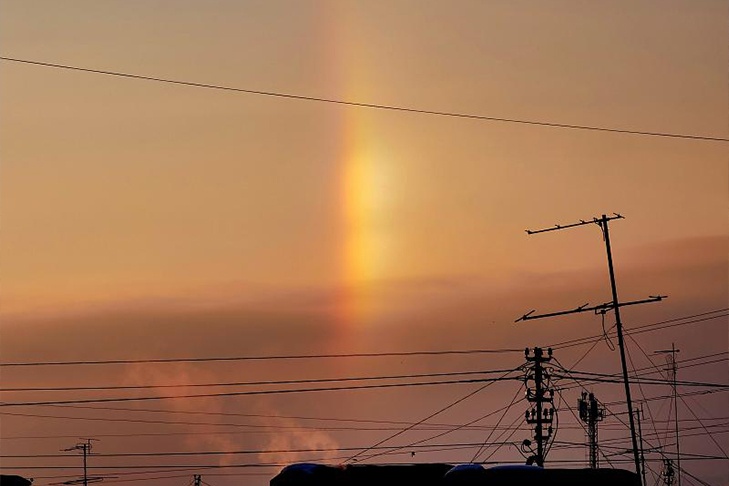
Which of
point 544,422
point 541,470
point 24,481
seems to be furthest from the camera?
point 544,422

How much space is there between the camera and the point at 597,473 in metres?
60.8

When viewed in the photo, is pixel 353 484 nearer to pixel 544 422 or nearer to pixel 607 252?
pixel 607 252

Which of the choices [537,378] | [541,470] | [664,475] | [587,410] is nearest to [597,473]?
[541,470]

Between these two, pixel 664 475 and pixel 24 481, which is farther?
pixel 664 475

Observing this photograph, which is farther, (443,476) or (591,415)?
(591,415)

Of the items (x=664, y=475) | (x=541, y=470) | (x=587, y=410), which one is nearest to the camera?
(x=541, y=470)

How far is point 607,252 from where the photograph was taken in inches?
3684

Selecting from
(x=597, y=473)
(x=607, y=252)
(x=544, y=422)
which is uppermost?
(x=607, y=252)

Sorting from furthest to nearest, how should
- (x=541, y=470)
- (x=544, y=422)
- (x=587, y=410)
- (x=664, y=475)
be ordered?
(x=664, y=475) < (x=587, y=410) < (x=544, y=422) < (x=541, y=470)

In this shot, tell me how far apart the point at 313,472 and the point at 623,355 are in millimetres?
33047

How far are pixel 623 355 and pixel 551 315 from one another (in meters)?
5.64

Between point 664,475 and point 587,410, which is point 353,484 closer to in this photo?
point 587,410

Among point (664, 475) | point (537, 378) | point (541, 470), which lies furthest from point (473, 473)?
point (664, 475)

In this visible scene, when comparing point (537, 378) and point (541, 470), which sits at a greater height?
point (537, 378)
